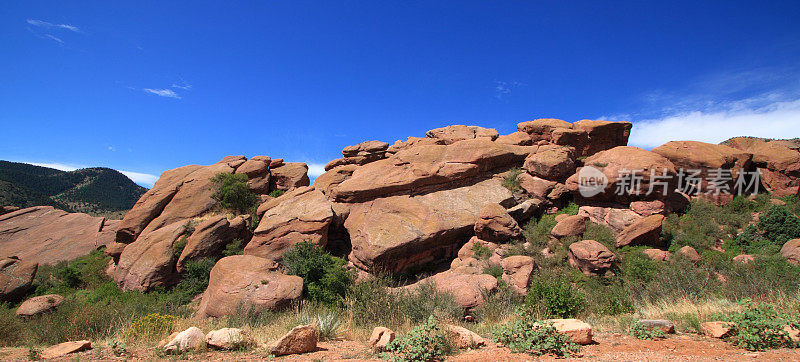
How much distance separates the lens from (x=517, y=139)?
23625mm

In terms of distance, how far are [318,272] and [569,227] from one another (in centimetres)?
1167

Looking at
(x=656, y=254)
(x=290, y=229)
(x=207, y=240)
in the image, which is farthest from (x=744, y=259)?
(x=207, y=240)

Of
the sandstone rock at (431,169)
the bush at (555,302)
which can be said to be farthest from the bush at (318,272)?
the bush at (555,302)

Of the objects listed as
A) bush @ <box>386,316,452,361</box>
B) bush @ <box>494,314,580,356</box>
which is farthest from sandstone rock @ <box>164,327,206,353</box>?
bush @ <box>494,314,580,356</box>

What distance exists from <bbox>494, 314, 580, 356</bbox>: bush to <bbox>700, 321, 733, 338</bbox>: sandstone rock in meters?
2.65

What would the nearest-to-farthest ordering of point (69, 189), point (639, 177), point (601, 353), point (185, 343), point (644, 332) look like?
point (601, 353) < point (644, 332) < point (185, 343) < point (639, 177) < point (69, 189)

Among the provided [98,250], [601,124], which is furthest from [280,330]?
[601,124]

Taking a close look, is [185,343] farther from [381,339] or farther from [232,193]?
[232,193]

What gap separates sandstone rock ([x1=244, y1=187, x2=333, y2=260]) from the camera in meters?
16.6

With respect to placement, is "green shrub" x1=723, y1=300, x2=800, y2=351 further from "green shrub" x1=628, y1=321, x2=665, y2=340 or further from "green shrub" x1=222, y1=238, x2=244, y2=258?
"green shrub" x1=222, y1=238, x2=244, y2=258

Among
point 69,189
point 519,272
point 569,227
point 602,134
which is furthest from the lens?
point 69,189

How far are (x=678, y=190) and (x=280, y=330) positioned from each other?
2155cm

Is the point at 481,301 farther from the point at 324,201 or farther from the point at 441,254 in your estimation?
the point at 324,201

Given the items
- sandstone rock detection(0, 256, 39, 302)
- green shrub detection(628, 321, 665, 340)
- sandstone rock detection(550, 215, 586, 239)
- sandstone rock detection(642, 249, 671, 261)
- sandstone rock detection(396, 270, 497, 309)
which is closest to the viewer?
green shrub detection(628, 321, 665, 340)
